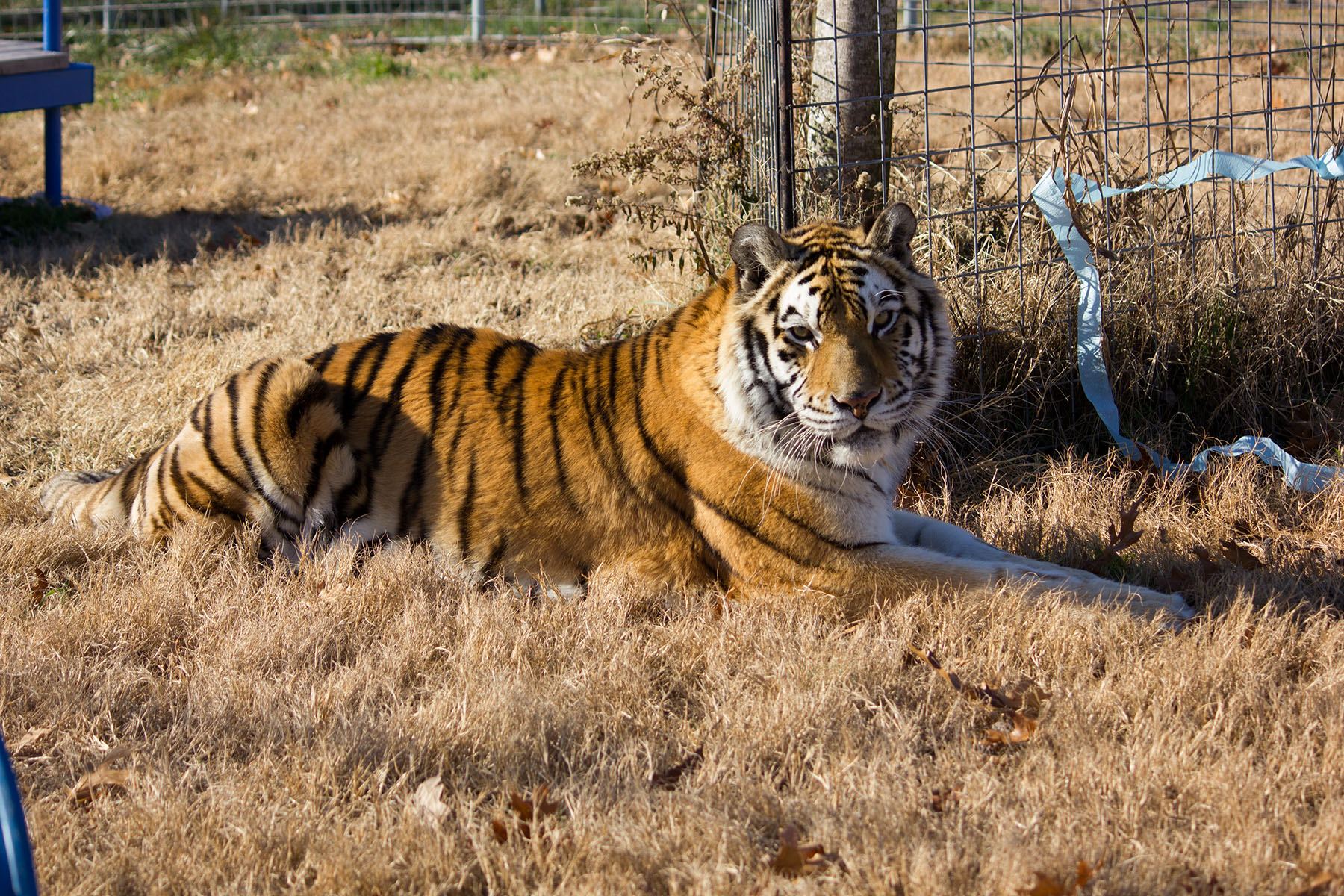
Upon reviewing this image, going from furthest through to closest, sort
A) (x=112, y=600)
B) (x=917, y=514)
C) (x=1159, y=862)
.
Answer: (x=917, y=514), (x=112, y=600), (x=1159, y=862)

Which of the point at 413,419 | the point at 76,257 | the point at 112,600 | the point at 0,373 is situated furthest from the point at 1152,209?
the point at 76,257

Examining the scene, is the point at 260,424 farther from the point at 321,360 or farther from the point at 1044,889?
the point at 1044,889

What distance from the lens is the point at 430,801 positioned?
2.54 meters

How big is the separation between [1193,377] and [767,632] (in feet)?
7.77

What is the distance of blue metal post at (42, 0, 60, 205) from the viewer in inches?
316

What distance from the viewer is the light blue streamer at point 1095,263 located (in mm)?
4188

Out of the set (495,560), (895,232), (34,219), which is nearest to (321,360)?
(495,560)

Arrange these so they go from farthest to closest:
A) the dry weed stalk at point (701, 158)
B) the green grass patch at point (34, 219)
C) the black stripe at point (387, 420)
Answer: the green grass patch at point (34, 219), the dry weed stalk at point (701, 158), the black stripe at point (387, 420)

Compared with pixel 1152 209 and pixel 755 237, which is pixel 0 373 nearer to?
pixel 755 237

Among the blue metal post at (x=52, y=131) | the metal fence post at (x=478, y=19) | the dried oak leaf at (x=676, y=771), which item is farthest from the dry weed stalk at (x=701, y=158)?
the metal fence post at (x=478, y=19)

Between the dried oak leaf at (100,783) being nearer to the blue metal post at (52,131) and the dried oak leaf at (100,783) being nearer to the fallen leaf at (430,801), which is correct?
the fallen leaf at (430,801)

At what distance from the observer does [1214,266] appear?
4527 millimetres

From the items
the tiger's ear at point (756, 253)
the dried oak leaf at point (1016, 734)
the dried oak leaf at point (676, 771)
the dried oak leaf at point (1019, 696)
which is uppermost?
the tiger's ear at point (756, 253)

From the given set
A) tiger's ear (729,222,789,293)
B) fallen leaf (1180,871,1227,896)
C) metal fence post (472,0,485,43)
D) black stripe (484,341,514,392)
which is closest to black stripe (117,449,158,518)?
black stripe (484,341,514,392)
